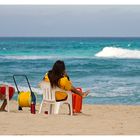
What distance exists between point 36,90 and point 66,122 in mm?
6746

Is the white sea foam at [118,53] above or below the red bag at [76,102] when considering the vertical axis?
below

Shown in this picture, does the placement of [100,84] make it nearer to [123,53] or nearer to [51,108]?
[51,108]

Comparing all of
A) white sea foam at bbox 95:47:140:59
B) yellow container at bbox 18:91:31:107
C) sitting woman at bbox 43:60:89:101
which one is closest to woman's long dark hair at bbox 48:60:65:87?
sitting woman at bbox 43:60:89:101

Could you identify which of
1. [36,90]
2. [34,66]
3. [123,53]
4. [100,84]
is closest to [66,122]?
[36,90]

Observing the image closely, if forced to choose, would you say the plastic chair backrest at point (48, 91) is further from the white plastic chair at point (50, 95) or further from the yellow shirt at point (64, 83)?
the yellow shirt at point (64, 83)

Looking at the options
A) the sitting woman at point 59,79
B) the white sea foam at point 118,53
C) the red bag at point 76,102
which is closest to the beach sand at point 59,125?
the sitting woman at point 59,79

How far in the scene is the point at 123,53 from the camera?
96.7ft

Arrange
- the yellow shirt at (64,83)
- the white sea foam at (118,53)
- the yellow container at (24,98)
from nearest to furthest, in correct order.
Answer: the yellow shirt at (64,83) → the yellow container at (24,98) → the white sea foam at (118,53)

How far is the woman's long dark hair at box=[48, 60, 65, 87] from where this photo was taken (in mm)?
8523

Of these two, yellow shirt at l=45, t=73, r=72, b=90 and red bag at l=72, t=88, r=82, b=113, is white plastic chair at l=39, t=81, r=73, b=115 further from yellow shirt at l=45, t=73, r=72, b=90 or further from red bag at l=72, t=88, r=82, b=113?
red bag at l=72, t=88, r=82, b=113

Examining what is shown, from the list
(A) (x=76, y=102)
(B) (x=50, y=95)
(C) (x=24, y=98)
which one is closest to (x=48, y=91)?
(B) (x=50, y=95)

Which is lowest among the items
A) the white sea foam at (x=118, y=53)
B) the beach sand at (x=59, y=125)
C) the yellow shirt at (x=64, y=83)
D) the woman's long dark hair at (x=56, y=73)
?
the white sea foam at (x=118, y=53)

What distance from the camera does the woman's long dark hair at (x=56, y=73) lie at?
8523 millimetres

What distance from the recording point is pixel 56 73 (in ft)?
28.3
